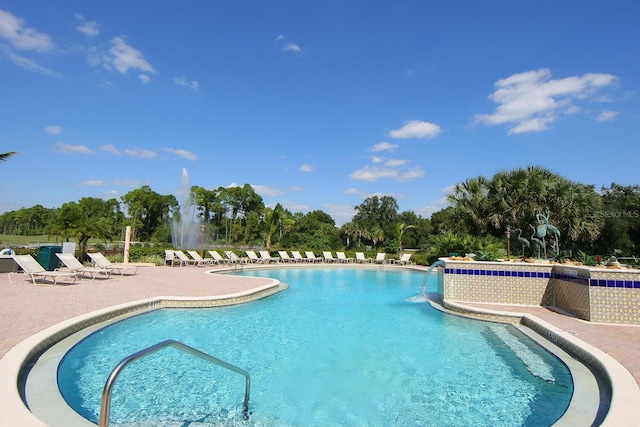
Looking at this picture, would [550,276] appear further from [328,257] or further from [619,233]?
[619,233]

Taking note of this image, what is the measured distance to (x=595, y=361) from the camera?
437cm

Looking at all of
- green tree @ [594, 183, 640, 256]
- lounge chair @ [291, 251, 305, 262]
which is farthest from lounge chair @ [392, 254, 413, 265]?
Result: green tree @ [594, 183, 640, 256]

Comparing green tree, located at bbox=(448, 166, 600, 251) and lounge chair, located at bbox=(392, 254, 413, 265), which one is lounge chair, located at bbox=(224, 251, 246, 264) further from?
green tree, located at bbox=(448, 166, 600, 251)

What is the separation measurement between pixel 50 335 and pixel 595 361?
722 centimetres

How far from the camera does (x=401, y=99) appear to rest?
1723 centimetres

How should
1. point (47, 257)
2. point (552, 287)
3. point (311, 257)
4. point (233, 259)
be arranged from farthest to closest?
point (311, 257)
point (233, 259)
point (47, 257)
point (552, 287)

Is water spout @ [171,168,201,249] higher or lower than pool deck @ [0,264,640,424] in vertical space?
higher

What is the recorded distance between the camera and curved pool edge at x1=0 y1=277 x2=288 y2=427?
8.77 feet

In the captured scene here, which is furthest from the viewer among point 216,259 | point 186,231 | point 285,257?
point 186,231

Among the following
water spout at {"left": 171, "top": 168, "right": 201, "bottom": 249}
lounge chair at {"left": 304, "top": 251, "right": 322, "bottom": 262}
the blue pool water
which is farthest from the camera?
water spout at {"left": 171, "top": 168, "right": 201, "bottom": 249}

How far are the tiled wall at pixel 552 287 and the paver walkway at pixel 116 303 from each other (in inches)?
13.1

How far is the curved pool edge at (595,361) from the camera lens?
2954mm

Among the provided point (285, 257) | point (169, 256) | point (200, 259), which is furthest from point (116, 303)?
point (285, 257)

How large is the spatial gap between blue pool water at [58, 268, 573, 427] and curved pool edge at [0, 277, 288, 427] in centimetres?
31
